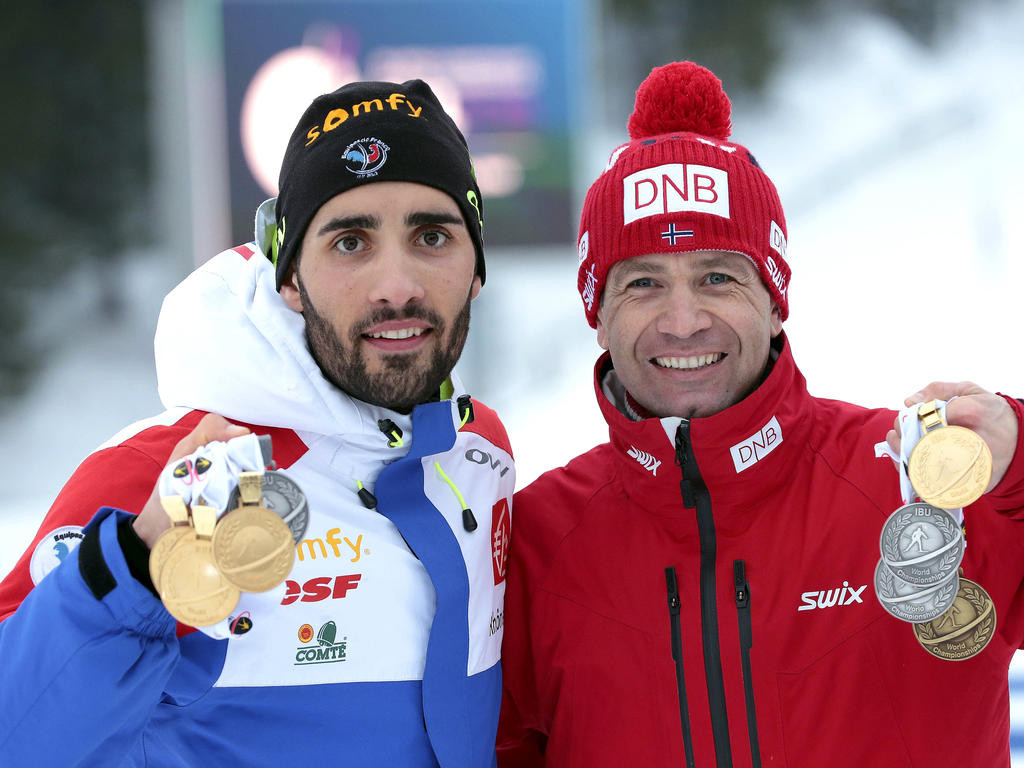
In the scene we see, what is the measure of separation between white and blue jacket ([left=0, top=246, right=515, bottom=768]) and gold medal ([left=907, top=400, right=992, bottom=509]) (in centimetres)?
88

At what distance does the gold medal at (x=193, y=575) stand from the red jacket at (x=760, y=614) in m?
0.91

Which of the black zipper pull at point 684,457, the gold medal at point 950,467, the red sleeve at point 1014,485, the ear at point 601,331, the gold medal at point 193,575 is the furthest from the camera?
the ear at point 601,331

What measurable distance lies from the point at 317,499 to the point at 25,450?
1453 centimetres

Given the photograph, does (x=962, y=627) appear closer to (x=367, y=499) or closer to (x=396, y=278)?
(x=367, y=499)

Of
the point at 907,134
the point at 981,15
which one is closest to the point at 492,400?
the point at 907,134

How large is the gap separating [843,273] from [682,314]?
14257 mm

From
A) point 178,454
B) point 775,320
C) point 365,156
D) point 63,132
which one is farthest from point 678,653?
point 63,132

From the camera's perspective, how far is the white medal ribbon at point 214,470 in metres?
1.65

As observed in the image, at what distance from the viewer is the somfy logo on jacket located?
87.9 inches

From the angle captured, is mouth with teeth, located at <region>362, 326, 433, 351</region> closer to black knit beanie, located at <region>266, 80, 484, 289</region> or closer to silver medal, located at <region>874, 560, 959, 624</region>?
black knit beanie, located at <region>266, 80, 484, 289</region>

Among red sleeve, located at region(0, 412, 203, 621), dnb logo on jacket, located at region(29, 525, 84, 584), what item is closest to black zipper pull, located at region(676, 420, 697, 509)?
red sleeve, located at region(0, 412, 203, 621)

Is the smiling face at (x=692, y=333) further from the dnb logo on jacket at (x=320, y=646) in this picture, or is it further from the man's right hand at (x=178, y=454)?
the man's right hand at (x=178, y=454)

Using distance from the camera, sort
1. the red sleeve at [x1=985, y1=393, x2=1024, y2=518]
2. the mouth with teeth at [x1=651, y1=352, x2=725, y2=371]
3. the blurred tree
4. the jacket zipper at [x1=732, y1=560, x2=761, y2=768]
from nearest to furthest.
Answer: the red sleeve at [x1=985, y1=393, x2=1024, y2=518]
the jacket zipper at [x1=732, y1=560, x2=761, y2=768]
the mouth with teeth at [x1=651, y1=352, x2=725, y2=371]
the blurred tree

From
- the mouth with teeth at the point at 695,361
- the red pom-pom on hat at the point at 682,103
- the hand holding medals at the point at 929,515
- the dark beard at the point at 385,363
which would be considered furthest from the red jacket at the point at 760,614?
the red pom-pom on hat at the point at 682,103
